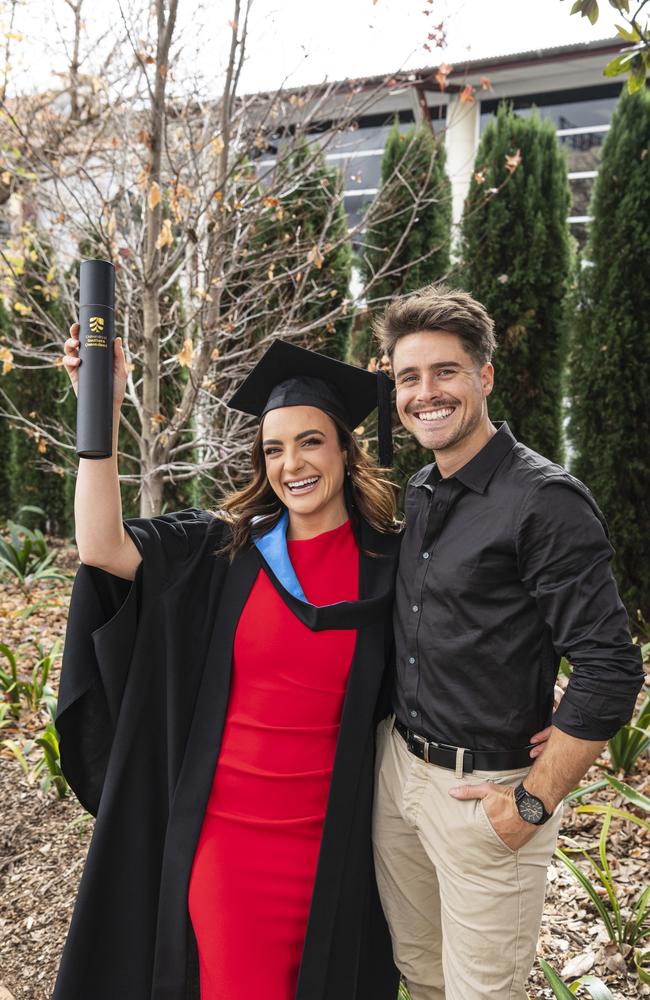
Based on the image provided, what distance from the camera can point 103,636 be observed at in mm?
1999

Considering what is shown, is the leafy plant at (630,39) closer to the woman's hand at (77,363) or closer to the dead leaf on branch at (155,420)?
the woman's hand at (77,363)

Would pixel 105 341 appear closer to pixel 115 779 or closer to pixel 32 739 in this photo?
pixel 115 779

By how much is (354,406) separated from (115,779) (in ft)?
4.29

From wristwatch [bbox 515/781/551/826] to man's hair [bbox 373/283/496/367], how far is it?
108 cm

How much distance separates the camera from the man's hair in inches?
74.9

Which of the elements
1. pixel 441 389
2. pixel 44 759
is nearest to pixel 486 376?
pixel 441 389

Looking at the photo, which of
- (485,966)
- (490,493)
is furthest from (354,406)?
(485,966)

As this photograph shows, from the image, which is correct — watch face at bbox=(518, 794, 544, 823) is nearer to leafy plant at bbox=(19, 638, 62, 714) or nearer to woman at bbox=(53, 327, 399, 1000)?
woman at bbox=(53, 327, 399, 1000)

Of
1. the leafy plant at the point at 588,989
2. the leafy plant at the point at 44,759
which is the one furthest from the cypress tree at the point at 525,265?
the leafy plant at the point at 588,989

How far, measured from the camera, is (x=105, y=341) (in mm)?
1752

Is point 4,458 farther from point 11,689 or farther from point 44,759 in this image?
point 44,759

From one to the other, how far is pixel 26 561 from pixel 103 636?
526cm

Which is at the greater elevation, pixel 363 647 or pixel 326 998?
pixel 363 647

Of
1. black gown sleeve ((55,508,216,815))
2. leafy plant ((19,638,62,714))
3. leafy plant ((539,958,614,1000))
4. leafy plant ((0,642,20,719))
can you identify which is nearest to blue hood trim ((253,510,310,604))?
black gown sleeve ((55,508,216,815))
